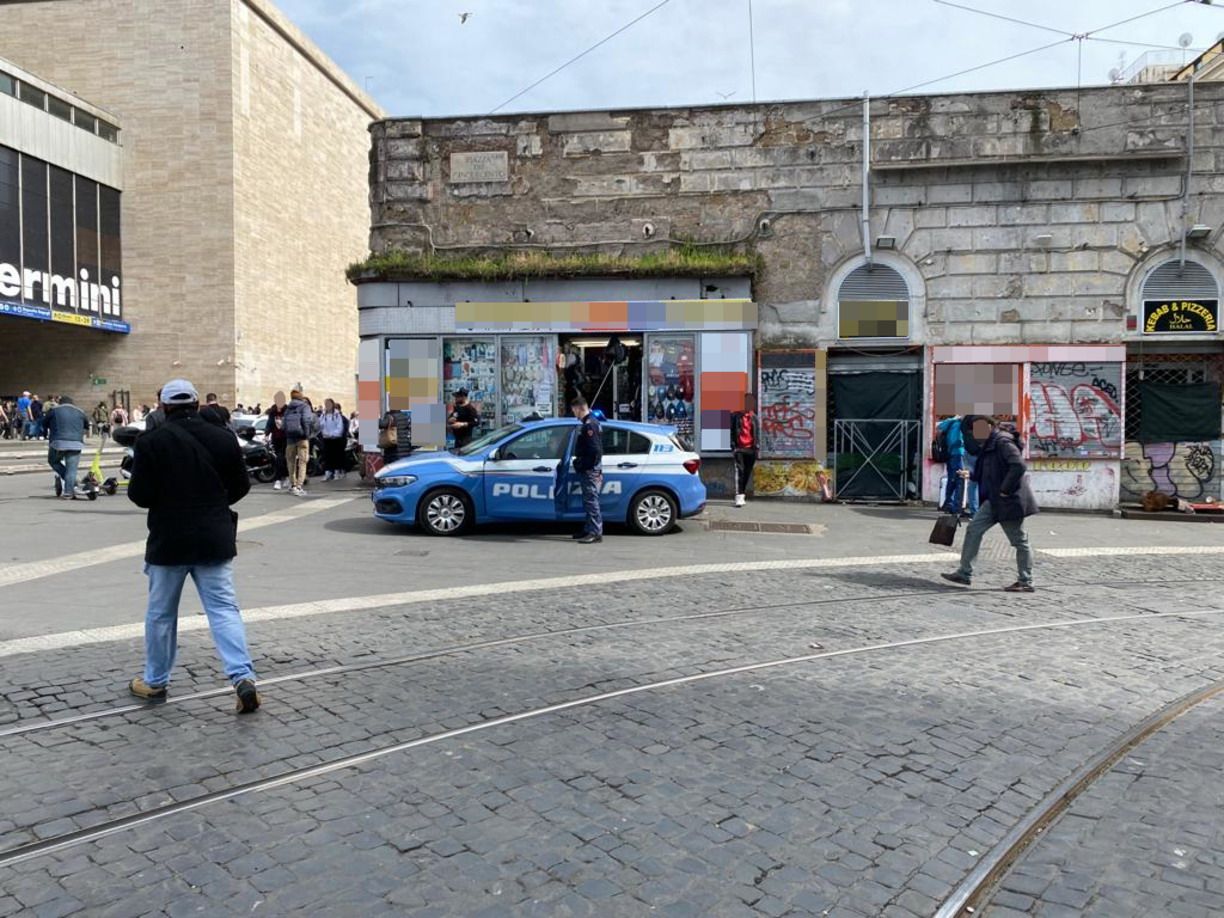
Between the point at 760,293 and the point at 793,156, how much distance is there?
238cm

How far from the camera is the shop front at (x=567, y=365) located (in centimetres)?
1656

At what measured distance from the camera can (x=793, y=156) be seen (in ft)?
54.1

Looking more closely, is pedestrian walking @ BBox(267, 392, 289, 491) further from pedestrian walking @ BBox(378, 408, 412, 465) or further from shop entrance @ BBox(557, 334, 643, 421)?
shop entrance @ BBox(557, 334, 643, 421)

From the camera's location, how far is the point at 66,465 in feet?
50.8

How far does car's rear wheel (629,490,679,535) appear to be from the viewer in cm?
1252

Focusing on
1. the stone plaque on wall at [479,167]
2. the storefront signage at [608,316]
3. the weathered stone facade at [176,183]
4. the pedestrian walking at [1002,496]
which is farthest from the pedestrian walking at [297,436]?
the weathered stone facade at [176,183]

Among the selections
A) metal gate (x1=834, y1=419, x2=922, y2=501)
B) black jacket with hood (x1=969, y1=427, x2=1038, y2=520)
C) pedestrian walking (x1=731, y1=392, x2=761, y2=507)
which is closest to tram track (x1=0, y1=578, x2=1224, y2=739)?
black jacket with hood (x1=969, y1=427, x2=1038, y2=520)

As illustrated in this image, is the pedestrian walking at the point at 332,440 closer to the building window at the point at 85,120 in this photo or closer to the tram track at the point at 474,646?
the tram track at the point at 474,646

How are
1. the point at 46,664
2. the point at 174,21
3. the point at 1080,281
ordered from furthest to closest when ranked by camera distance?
the point at 174,21, the point at 1080,281, the point at 46,664

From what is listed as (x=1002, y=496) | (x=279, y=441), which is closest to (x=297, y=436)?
(x=279, y=441)

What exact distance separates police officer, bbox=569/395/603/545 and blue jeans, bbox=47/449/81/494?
888 cm

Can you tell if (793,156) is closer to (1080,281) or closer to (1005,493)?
(1080,281)

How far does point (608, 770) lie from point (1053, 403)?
14.0 metres

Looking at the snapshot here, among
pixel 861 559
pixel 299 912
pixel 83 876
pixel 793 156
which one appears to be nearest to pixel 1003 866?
pixel 299 912
